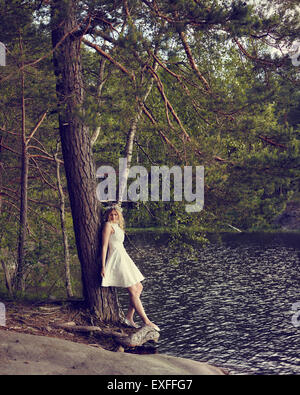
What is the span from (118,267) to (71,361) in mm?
2824

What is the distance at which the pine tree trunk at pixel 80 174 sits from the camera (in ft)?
34.1

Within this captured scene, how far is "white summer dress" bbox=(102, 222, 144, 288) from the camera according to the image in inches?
395

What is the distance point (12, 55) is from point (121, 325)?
6.25m

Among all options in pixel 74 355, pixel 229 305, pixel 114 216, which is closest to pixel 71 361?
pixel 74 355

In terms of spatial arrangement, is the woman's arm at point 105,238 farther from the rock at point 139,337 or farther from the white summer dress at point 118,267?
the rock at point 139,337

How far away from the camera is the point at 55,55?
1062 centimetres

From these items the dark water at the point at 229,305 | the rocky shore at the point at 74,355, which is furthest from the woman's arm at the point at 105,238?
the dark water at the point at 229,305

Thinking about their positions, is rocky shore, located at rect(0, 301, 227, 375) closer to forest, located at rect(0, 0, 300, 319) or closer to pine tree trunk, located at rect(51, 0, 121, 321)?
pine tree trunk, located at rect(51, 0, 121, 321)

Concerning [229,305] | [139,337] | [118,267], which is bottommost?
[229,305]

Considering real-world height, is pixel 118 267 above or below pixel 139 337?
above

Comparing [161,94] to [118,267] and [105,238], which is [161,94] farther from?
[118,267]

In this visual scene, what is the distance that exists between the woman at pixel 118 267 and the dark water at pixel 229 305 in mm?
2353

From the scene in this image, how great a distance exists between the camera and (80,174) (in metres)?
10.5

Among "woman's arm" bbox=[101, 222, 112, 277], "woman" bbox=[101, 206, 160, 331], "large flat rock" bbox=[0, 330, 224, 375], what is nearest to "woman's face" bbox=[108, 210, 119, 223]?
"woman" bbox=[101, 206, 160, 331]
